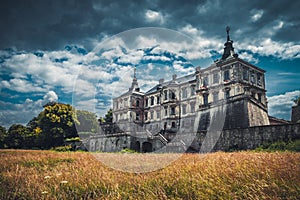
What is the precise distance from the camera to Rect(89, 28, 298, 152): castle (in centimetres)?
2121

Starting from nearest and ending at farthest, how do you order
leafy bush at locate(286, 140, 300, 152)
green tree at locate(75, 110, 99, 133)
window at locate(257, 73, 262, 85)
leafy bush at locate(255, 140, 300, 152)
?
green tree at locate(75, 110, 99, 133) < leafy bush at locate(286, 140, 300, 152) < leafy bush at locate(255, 140, 300, 152) < window at locate(257, 73, 262, 85)

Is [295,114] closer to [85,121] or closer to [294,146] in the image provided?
[294,146]

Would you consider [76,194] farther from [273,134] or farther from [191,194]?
[273,134]

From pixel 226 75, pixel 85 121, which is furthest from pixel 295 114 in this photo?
pixel 85 121

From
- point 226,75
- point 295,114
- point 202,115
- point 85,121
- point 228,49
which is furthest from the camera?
point 228,49

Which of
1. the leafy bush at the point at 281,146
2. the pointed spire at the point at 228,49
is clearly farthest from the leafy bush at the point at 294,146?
the pointed spire at the point at 228,49

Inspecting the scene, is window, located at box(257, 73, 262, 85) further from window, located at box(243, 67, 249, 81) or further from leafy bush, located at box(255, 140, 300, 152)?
leafy bush, located at box(255, 140, 300, 152)

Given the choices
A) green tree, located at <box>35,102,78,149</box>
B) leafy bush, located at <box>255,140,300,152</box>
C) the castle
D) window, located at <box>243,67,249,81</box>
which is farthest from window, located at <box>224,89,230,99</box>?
green tree, located at <box>35,102,78,149</box>

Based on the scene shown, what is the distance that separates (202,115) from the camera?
34688mm

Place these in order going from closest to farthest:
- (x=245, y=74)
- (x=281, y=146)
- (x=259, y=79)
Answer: (x=281, y=146) → (x=245, y=74) → (x=259, y=79)

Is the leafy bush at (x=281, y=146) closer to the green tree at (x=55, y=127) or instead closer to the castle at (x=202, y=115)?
the castle at (x=202, y=115)

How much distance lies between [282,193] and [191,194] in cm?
179

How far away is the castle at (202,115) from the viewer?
69.6 ft

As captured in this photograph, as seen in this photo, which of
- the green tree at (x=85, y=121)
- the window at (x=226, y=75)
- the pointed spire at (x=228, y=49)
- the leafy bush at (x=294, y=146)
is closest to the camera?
the green tree at (x=85, y=121)
